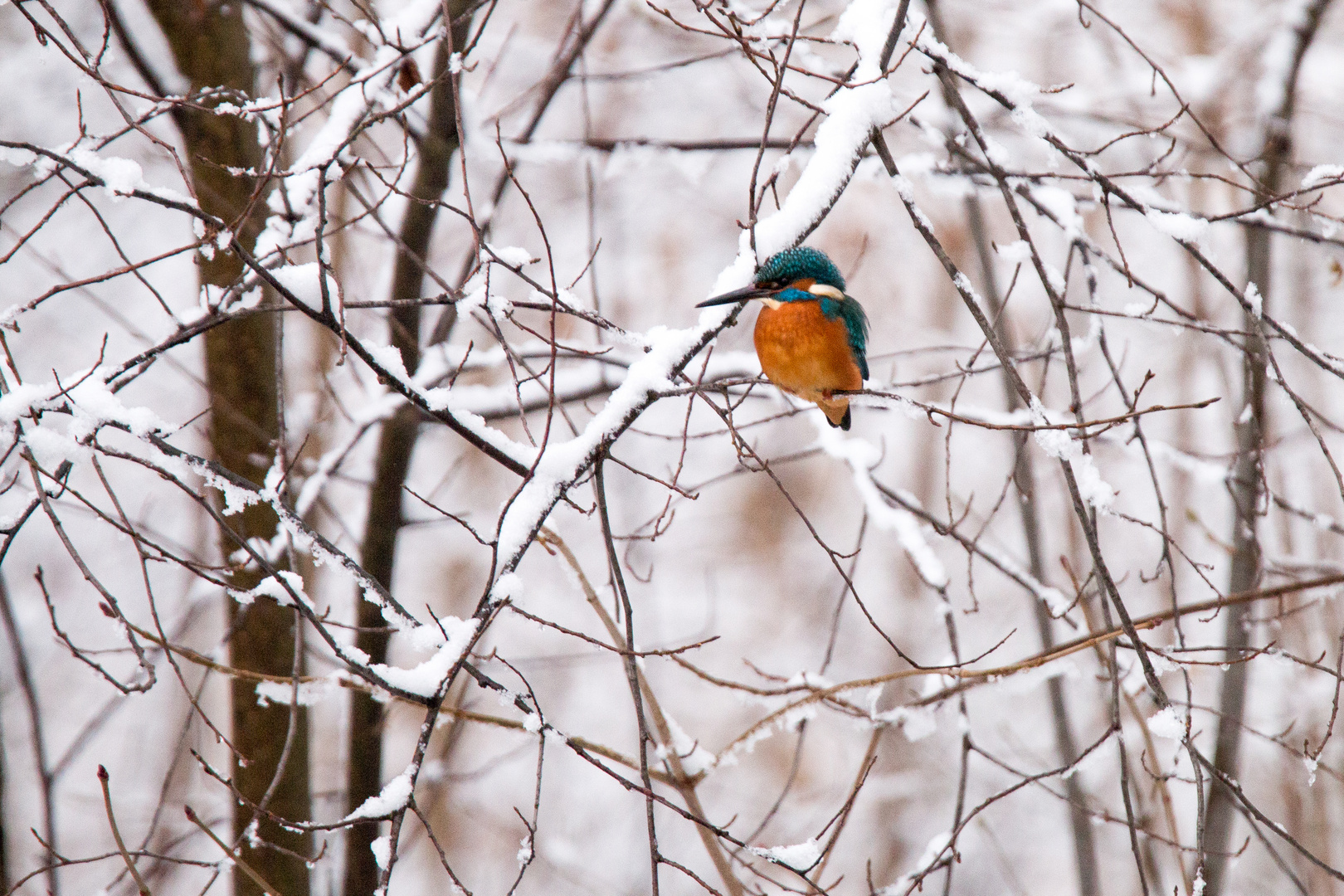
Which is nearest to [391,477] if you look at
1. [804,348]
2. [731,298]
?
[804,348]

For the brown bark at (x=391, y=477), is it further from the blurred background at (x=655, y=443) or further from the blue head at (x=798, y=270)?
the blue head at (x=798, y=270)

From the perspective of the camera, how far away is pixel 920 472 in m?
8.46

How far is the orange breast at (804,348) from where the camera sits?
2.61 m

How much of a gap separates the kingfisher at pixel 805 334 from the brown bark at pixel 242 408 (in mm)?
1526

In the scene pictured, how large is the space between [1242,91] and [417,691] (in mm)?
5561

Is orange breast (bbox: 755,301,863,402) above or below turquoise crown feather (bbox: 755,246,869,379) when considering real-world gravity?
below

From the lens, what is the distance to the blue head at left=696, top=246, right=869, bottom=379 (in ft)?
8.50

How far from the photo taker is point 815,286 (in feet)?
9.01

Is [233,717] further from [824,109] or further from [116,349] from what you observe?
[116,349]

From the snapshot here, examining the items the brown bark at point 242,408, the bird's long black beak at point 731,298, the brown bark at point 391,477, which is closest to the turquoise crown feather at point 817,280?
the bird's long black beak at point 731,298

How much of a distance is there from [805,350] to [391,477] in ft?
4.69

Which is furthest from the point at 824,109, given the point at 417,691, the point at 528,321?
the point at 528,321

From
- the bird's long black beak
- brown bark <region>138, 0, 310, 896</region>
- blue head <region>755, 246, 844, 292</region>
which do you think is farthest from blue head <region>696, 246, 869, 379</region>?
brown bark <region>138, 0, 310, 896</region>

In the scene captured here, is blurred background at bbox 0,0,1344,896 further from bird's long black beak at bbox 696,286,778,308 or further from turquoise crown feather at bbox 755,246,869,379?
turquoise crown feather at bbox 755,246,869,379
